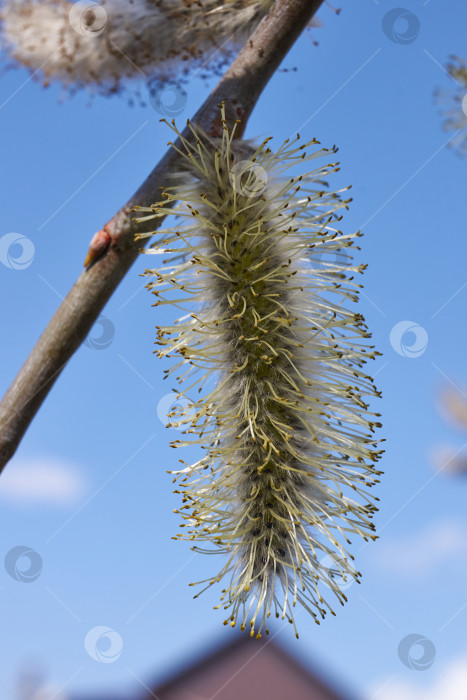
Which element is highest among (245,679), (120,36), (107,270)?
(120,36)

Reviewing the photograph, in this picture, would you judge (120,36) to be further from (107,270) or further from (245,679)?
(245,679)

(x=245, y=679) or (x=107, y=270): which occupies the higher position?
(x=107, y=270)

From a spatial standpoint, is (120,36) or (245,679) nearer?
(120,36)

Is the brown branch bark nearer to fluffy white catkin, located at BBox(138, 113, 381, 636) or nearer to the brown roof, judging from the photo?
fluffy white catkin, located at BBox(138, 113, 381, 636)

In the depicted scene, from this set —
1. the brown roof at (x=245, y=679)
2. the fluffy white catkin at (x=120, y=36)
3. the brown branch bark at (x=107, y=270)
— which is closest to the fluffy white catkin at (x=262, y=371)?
the brown branch bark at (x=107, y=270)

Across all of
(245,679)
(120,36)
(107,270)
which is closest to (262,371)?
(107,270)

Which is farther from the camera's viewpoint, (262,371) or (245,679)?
(245,679)

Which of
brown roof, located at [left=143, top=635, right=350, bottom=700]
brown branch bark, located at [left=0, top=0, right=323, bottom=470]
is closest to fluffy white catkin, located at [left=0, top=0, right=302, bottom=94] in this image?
brown branch bark, located at [left=0, top=0, right=323, bottom=470]
